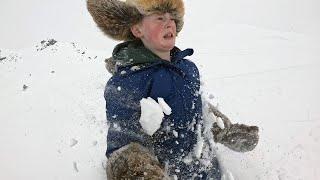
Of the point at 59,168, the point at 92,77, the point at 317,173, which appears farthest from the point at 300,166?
the point at 92,77

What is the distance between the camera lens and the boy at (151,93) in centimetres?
214

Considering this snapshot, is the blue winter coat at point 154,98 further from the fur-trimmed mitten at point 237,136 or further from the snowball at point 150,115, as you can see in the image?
the fur-trimmed mitten at point 237,136

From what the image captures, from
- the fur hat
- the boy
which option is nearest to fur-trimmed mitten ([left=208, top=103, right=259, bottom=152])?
the boy

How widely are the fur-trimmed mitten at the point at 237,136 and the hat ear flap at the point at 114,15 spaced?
694mm

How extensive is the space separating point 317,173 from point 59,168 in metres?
1.66

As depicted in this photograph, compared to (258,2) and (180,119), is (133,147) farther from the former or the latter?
(258,2)

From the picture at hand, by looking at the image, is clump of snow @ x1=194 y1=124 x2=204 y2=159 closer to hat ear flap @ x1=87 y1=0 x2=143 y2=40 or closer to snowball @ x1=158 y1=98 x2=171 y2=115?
snowball @ x1=158 y1=98 x2=171 y2=115

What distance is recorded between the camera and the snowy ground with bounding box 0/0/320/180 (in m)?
2.98

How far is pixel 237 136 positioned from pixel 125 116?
2.38 ft

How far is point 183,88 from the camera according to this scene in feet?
7.47

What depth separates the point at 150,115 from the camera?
2109 mm

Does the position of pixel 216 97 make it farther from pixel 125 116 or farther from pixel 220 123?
pixel 125 116

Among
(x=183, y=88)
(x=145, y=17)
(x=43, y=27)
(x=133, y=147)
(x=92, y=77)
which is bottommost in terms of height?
(x=43, y=27)

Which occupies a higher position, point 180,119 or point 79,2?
point 180,119
